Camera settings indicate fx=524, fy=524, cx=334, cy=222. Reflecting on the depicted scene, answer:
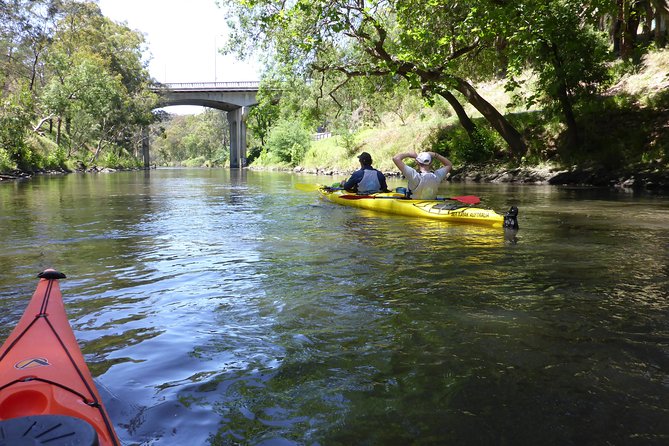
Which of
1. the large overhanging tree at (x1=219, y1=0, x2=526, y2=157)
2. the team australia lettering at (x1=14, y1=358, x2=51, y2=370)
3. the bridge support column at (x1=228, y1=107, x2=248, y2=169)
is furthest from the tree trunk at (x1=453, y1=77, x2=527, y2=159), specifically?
the bridge support column at (x1=228, y1=107, x2=248, y2=169)

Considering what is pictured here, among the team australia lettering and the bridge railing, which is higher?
the bridge railing

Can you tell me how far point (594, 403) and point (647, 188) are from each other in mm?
15952

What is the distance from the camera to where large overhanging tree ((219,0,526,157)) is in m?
15.4

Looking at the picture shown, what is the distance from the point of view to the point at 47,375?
86.6 inches

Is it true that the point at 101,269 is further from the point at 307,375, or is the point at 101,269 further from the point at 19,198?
the point at 19,198

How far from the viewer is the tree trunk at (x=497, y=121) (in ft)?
63.2

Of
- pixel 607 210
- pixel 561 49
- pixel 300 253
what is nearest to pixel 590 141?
pixel 561 49

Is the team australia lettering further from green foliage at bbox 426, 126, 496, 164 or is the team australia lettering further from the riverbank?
green foliage at bbox 426, 126, 496, 164

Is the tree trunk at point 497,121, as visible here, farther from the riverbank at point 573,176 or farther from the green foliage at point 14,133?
the green foliage at point 14,133

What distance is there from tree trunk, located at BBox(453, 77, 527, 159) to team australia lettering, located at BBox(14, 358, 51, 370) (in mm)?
18144

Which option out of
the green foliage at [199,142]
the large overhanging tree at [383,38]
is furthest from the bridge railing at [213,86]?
the large overhanging tree at [383,38]

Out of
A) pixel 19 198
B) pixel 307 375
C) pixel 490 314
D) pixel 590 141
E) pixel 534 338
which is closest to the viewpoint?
pixel 307 375

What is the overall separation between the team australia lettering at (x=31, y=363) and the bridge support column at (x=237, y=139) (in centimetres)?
6172

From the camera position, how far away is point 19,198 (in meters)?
14.1
